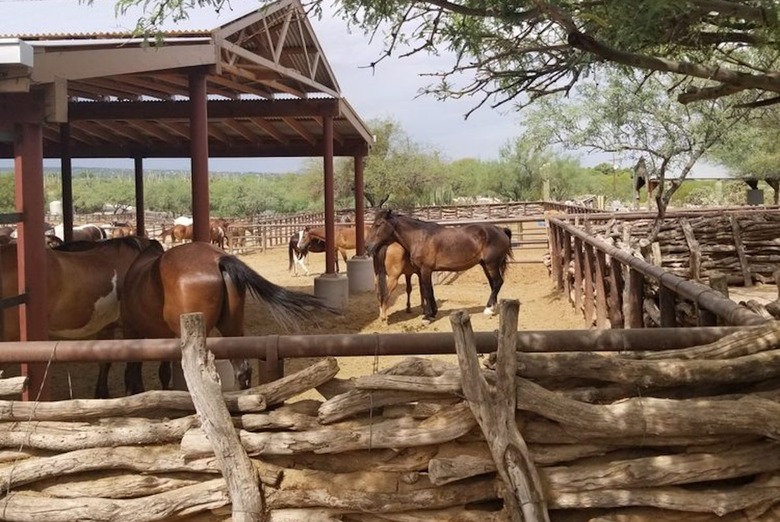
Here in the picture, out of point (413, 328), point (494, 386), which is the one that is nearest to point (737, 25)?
point (494, 386)

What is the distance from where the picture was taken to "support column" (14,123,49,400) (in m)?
4.52

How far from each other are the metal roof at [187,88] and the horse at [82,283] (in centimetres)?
152

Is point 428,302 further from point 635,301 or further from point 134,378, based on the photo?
point 134,378

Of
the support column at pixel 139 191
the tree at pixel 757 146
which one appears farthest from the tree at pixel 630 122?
the support column at pixel 139 191

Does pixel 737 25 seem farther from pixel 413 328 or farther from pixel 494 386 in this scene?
pixel 413 328

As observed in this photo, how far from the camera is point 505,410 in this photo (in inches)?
107

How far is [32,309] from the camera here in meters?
4.63

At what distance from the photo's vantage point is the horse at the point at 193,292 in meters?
5.52

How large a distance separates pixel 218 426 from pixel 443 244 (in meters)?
9.09

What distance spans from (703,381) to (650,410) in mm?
276

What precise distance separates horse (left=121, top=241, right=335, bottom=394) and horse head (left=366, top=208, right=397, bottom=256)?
5.52m

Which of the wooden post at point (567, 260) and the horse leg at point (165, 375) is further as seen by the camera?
the wooden post at point (567, 260)

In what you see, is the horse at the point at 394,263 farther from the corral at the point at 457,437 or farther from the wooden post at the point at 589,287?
the corral at the point at 457,437

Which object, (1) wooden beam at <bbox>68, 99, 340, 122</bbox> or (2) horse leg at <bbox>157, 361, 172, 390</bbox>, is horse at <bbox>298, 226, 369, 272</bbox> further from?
(2) horse leg at <bbox>157, 361, 172, 390</bbox>
